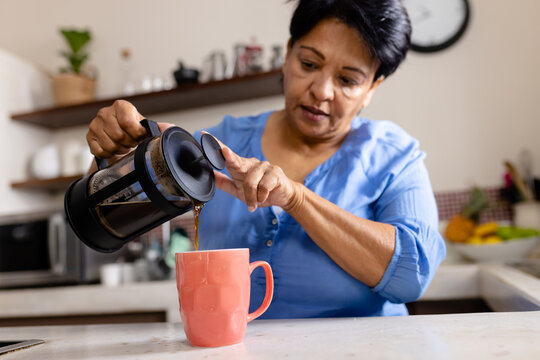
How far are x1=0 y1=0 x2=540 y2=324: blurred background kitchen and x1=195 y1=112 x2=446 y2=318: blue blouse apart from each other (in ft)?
3.40

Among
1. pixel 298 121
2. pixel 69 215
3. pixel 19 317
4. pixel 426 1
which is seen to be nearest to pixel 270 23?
pixel 426 1

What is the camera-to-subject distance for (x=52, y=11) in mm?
3012

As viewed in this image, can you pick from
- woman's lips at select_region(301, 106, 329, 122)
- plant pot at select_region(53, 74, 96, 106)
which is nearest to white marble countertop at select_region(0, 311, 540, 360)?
woman's lips at select_region(301, 106, 329, 122)

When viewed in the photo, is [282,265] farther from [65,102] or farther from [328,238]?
[65,102]

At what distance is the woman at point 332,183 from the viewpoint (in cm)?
86

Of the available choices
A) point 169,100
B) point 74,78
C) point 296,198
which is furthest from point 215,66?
point 296,198

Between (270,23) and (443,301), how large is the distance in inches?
64.0

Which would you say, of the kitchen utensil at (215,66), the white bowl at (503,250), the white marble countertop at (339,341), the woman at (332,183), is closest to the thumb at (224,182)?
the woman at (332,183)

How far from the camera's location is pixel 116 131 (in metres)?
0.79

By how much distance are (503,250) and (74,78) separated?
90.3 inches

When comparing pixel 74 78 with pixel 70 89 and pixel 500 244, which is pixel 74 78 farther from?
pixel 500 244

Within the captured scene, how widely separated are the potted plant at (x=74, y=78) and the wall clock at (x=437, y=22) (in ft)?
5.80

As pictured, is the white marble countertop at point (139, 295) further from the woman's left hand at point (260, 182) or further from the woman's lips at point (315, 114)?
the woman's left hand at point (260, 182)

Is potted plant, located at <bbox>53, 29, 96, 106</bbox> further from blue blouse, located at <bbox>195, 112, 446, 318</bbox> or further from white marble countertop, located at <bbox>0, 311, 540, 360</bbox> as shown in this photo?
white marble countertop, located at <bbox>0, 311, 540, 360</bbox>
